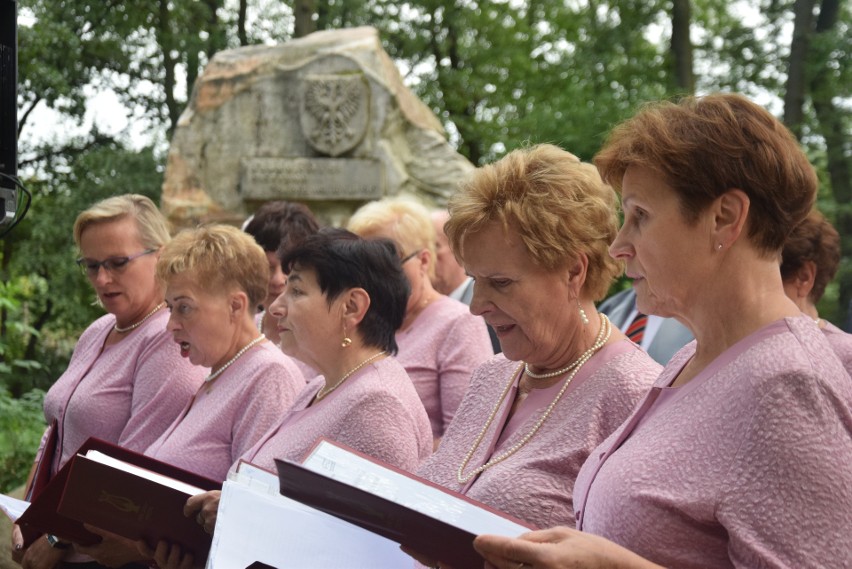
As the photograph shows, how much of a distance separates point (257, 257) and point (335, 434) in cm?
106

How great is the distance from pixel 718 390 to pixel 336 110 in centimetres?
730

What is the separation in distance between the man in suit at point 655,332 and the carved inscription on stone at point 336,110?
4234 mm

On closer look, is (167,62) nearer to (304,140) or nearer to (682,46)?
(682,46)

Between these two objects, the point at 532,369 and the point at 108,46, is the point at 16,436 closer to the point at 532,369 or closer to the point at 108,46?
the point at 532,369

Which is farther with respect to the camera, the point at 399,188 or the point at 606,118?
the point at 606,118

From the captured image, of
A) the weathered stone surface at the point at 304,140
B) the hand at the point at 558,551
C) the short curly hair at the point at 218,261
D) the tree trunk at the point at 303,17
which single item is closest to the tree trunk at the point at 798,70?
the weathered stone surface at the point at 304,140

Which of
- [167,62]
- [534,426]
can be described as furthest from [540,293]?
[167,62]

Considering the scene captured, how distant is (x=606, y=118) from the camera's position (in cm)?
1080

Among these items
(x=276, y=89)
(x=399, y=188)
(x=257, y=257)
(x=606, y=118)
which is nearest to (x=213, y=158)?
(x=276, y=89)

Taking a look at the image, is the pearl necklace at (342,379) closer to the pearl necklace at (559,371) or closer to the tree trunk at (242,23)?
the pearl necklace at (559,371)

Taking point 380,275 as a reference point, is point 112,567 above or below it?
below

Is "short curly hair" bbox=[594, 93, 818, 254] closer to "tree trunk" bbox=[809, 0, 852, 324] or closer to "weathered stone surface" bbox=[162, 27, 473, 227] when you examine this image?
"weathered stone surface" bbox=[162, 27, 473, 227]

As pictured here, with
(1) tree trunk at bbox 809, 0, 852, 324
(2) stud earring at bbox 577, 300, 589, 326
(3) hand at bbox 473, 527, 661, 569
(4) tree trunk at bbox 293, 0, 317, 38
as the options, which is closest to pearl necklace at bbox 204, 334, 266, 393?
(2) stud earring at bbox 577, 300, 589, 326

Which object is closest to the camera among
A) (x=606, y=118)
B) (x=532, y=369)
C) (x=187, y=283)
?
(x=532, y=369)
